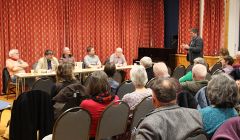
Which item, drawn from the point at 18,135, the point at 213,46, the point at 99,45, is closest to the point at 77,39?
the point at 99,45

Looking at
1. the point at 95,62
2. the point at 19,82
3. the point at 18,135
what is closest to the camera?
the point at 18,135

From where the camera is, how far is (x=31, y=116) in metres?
3.39

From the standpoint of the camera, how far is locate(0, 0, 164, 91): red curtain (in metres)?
8.24

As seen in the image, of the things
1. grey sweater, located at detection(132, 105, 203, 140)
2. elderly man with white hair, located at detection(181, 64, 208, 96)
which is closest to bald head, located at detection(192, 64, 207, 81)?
elderly man with white hair, located at detection(181, 64, 208, 96)

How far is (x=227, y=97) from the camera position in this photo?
2.44m

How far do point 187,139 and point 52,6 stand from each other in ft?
24.9

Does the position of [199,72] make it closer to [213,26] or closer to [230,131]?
[230,131]

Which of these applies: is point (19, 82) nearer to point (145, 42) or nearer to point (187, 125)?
point (145, 42)

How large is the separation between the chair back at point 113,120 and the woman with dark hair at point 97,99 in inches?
3.8

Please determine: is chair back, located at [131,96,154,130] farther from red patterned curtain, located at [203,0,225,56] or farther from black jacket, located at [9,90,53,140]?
red patterned curtain, located at [203,0,225,56]

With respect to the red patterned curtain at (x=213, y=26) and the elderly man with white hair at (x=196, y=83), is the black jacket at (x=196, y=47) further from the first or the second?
the elderly man with white hair at (x=196, y=83)

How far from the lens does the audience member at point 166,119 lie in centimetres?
193

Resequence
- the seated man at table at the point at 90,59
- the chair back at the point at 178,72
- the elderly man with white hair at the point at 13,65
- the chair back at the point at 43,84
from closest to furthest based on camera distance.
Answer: the chair back at the point at 43,84, the chair back at the point at 178,72, the elderly man with white hair at the point at 13,65, the seated man at table at the point at 90,59

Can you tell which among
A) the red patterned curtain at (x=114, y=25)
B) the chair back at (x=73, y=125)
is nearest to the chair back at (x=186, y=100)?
the chair back at (x=73, y=125)
